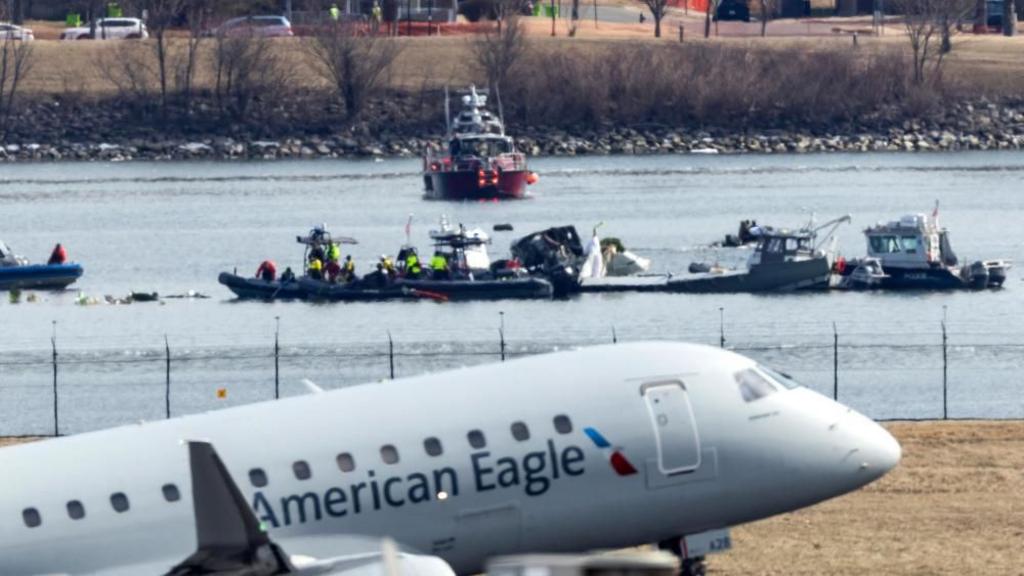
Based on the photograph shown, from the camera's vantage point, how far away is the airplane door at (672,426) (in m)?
26.4

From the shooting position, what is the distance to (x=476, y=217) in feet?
447

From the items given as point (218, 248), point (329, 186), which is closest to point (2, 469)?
point (218, 248)

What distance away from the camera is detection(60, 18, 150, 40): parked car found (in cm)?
19600

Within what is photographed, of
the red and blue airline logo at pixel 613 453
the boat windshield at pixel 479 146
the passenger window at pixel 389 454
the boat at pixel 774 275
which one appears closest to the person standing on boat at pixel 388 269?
the boat at pixel 774 275

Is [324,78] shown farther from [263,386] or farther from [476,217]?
[263,386]

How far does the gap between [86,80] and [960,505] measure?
160m

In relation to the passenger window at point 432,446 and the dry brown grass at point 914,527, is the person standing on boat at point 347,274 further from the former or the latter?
the passenger window at point 432,446

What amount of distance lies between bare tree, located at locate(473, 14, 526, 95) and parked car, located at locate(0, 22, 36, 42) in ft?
127

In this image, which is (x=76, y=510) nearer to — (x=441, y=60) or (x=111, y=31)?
(x=441, y=60)

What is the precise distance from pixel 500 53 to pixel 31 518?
16324 centimetres

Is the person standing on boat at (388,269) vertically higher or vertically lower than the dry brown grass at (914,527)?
lower

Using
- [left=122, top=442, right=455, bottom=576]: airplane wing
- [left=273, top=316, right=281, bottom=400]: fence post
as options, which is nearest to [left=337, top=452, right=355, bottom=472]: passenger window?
[left=122, top=442, right=455, bottom=576]: airplane wing

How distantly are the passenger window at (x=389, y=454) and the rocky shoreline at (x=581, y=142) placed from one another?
6225 inches

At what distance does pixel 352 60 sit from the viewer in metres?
184
